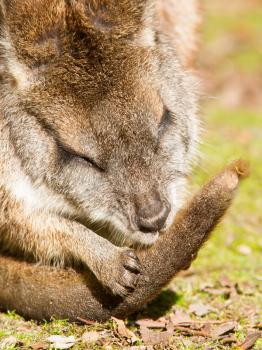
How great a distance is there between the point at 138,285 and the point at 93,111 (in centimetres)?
99

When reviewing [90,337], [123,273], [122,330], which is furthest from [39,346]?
[123,273]

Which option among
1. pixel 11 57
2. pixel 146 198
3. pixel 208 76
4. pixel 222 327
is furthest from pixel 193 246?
pixel 208 76

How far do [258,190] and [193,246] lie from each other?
3717 mm

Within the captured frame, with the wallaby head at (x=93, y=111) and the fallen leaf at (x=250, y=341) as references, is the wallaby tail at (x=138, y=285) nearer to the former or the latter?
the wallaby head at (x=93, y=111)

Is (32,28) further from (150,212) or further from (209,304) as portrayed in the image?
(209,304)

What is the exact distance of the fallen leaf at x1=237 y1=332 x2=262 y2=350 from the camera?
3.95 meters

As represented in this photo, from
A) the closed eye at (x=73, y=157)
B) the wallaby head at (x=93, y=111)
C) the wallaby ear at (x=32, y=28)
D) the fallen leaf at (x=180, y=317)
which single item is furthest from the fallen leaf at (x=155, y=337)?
the wallaby ear at (x=32, y=28)

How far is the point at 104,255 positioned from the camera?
159 inches

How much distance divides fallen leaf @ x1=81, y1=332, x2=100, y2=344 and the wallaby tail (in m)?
0.10

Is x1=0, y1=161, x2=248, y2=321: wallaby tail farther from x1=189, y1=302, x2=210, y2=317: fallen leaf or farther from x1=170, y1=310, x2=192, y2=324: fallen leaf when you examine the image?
x1=189, y1=302, x2=210, y2=317: fallen leaf

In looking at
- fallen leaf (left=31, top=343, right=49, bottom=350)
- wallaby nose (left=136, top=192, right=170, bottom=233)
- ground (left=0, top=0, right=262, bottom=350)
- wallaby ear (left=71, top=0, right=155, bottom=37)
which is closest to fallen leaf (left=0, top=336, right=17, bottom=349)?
ground (left=0, top=0, right=262, bottom=350)

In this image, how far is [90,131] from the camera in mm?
3891

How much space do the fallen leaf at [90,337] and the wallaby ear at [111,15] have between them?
67.2 inches

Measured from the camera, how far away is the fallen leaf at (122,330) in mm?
4062
